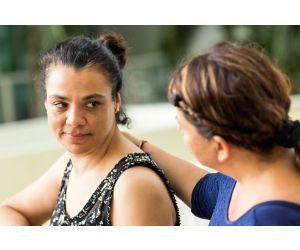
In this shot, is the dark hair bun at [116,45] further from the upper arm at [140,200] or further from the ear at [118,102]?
the upper arm at [140,200]

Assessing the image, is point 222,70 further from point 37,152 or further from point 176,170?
point 37,152

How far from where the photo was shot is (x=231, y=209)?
4.48 feet

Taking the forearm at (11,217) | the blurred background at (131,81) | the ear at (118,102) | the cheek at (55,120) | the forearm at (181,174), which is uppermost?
the ear at (118,102)

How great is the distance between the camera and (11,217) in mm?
1924

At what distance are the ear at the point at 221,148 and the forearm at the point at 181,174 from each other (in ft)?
1.72

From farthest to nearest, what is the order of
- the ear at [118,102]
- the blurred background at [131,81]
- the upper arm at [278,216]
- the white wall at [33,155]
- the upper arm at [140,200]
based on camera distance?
the blurred background at [131,81] → the white wall at [33,155] → the ear at [118,102] → the upper arm at [140,200] → the upper arm at [278,216]

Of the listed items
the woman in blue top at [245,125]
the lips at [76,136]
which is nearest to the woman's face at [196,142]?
the woman in blue top at [245,125]

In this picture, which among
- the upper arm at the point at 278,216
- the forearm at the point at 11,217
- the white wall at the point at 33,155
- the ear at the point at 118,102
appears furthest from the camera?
the white wall at the point at 33,155

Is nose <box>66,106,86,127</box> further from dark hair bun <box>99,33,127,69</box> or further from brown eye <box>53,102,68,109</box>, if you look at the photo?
dark hair bun <box>99,33,127,69</box>

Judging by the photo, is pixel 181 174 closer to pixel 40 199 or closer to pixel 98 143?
pixel 98 143

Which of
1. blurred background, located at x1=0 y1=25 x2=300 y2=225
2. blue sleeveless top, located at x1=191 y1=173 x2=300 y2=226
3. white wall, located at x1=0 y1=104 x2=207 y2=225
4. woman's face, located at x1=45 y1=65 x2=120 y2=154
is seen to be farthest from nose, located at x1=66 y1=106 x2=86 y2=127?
white wall, located at x1=0 y1=104 x2=207 y2=225

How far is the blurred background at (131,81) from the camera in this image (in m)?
3.20
